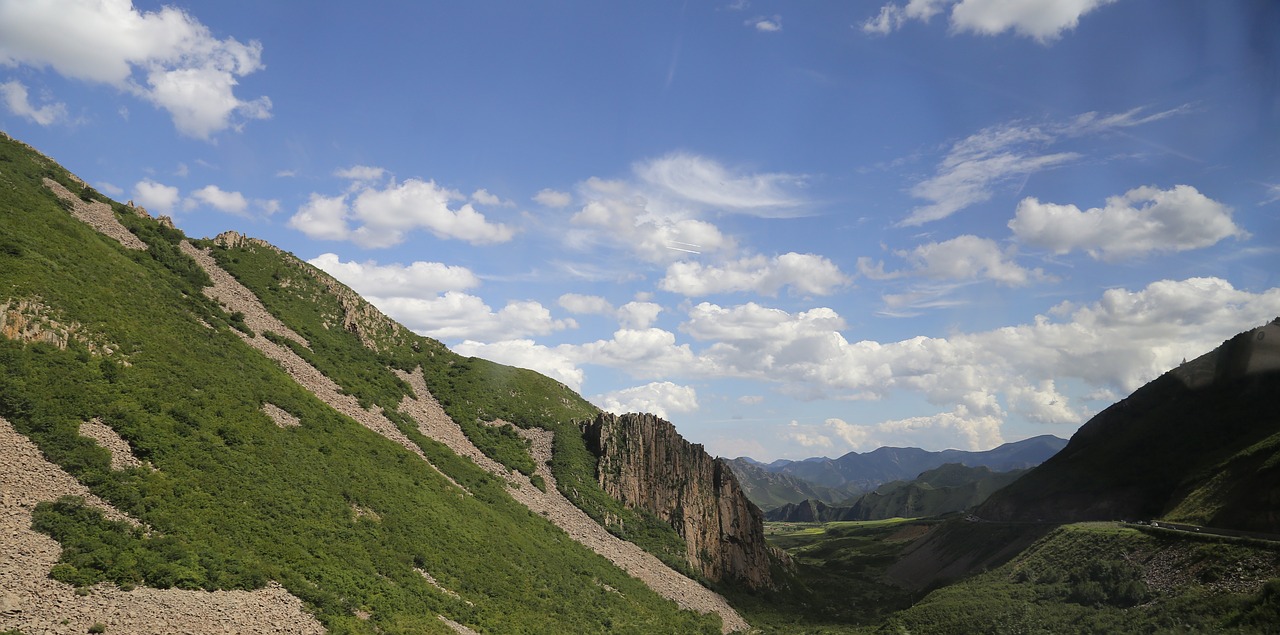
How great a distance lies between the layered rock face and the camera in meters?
79.8

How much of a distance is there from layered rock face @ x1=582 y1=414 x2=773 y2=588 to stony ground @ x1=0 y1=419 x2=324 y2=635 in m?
52.9

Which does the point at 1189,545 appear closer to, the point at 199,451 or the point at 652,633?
the point at 652,633

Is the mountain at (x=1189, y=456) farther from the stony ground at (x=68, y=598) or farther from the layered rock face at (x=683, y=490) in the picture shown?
the stony ground at (x=68, y=598)

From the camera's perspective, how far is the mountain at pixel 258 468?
26.5m

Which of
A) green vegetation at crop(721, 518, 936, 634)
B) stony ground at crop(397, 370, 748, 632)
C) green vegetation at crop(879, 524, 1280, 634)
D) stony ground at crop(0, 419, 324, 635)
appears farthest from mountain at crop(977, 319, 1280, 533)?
stony ground at crop(0, 419, 324, 635)

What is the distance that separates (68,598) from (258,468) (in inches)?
617

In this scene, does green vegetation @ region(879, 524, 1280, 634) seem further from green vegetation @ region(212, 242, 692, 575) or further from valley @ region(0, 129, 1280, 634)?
green vegetation @ region(212, 242, 692, 575)

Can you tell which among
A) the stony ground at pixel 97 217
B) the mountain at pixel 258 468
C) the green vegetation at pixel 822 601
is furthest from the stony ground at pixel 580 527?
the stony ground at pixel 97 217

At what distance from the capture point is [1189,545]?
5266 cm

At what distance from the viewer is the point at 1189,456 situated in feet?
286

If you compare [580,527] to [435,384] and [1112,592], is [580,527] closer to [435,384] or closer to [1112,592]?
[435,384]

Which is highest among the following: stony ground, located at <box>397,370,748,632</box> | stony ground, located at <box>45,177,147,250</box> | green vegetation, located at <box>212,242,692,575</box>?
stony ground, located at <box>45,177,147,250</box>

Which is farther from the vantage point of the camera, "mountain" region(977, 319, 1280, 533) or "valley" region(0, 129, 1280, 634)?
"mountain" region(977, 319, 1280, 533)

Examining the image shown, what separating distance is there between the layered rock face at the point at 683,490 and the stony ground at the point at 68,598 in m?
52.9
